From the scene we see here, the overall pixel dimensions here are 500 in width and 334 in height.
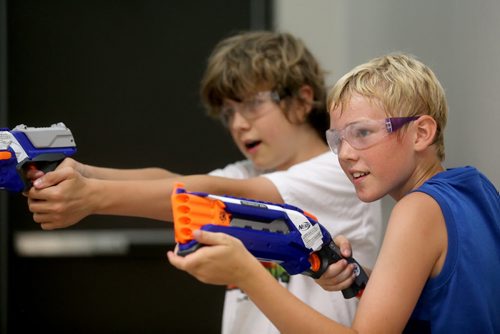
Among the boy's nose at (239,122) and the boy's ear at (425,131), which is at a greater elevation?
the boy's ear at (425,131)

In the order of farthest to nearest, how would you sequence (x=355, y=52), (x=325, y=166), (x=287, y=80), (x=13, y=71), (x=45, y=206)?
(x=13, y=71) → (x=355, y=52) → (x=287, y=80) → (x=325, y=166) → (x=45, y=206)

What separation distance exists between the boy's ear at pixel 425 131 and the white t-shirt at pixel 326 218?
0.50 meters

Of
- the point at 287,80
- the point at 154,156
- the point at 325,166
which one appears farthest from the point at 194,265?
the point at 154,156

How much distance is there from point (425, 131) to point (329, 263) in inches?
13.1

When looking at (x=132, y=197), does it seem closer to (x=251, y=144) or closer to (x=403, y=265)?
(x=251, y=144)

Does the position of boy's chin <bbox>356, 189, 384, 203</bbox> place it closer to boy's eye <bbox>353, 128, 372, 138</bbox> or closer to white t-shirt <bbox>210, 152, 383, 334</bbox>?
boy's eye <bbox>353, 128, 372, 138</bbox>

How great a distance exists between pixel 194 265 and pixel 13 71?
2155mm

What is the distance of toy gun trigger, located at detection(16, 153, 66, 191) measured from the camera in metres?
1.53

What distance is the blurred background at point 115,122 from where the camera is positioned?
3.01 metres

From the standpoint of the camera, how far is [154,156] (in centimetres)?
308

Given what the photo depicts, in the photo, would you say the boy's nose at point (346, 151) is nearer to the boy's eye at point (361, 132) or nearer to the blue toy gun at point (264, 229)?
the boy's eye at point (361, 132)

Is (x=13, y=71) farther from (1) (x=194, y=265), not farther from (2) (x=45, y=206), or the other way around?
(1) (x=194, y=265)

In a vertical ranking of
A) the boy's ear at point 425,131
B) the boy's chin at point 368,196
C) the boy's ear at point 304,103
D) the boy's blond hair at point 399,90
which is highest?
the boy's blond hair at point 399,90

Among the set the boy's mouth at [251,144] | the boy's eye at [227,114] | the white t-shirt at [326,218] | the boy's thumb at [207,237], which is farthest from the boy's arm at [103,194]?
the boy's thumb at [207,237]
